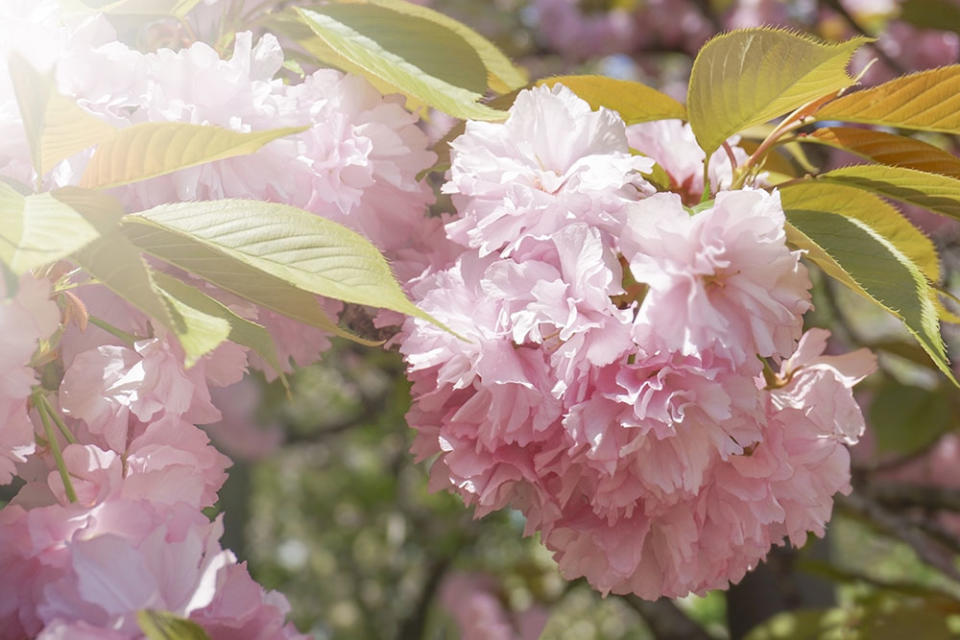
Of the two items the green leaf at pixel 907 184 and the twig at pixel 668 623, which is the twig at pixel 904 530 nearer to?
the twig at pixel 668 623

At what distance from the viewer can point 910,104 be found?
64 cm

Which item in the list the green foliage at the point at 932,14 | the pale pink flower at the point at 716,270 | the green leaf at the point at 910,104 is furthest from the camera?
the green foliage at the point at 932,14

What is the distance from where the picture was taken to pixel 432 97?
621 mm

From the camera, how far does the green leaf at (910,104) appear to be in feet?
2.09

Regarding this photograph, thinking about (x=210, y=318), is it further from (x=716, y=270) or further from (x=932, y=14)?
(x=932, y=14)

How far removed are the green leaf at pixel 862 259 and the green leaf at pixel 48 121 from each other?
38cm

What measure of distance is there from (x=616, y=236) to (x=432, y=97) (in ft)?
0.50

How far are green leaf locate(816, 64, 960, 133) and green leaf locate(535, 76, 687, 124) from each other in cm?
10

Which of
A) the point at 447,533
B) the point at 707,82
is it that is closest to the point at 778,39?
the point at 707,82

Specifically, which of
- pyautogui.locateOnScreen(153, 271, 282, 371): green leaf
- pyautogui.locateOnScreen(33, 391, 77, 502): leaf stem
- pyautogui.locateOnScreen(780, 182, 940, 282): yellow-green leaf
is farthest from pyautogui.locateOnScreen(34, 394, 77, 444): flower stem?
pyautogui.locateOnScreen(780, 182, 940, 282): yellow-green leaf

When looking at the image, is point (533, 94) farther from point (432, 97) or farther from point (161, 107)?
point (161, 107)

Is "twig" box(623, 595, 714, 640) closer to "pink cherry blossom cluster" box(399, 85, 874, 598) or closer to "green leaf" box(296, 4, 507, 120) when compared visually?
"pink cherry blossom cluster" box(399, 85, 874, 598)

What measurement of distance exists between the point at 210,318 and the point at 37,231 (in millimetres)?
89

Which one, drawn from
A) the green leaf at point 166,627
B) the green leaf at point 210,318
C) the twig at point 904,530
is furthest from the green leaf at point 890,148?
the twig at point 904,530
